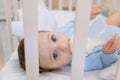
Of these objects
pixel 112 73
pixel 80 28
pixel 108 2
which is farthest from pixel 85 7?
pixel 108 2

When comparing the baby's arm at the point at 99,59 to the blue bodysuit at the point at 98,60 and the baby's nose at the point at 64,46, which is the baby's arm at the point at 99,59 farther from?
the baby's nose at the point at 64,46

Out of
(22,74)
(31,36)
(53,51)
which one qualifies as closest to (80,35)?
(31,36)

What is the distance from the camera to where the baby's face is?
2.47ft

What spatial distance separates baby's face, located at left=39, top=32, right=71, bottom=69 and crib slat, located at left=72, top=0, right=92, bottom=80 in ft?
0.59

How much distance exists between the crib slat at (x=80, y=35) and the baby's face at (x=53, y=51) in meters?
0.18

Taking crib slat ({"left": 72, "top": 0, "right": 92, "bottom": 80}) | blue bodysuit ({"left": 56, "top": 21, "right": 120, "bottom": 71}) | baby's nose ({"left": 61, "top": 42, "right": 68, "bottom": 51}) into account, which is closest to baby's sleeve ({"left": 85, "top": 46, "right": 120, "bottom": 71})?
blue bodysuit ({"left": 56, "top": 21, "right": 120, "bottom": 71})

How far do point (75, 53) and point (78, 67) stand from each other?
1.7 inches

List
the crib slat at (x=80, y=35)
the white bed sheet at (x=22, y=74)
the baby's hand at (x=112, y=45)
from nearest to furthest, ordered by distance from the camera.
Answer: the crib slat at (x=80, y=35)
the baby's hand at (x=112, y=45)
the white bed sheet at (x=22, y=74)

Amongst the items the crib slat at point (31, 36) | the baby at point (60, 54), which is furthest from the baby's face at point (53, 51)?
the crib slat at point (31, 36)

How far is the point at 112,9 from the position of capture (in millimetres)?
1436

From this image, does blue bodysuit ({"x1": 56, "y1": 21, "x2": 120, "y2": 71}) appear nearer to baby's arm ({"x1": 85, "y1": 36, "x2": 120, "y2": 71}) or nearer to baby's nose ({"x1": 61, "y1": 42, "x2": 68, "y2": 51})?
baby's arm ({"x1": 85, "y1": 36, "x2": 120, "y2": 71})

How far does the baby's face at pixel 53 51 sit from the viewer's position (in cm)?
75

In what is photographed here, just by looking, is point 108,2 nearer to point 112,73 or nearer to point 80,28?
point 112,73

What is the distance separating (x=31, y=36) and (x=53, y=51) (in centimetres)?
22
